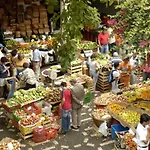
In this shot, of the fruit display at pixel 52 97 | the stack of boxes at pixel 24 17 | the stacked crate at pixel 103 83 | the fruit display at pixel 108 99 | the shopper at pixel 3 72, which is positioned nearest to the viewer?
the fruit display at pixel 108 99

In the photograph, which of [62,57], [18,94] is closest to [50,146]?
[18,94]

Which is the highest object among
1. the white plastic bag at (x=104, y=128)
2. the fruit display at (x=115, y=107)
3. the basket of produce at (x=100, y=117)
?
the fruit display at (x=115, y=107)

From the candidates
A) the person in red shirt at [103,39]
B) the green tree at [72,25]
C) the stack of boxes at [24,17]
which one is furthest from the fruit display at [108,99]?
the stack of boxes at [24,17]

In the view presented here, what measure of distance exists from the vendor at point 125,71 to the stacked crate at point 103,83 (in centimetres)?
51

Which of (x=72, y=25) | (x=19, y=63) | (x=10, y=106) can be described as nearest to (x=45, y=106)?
(x=10, y=106)

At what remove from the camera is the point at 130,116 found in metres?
8.84

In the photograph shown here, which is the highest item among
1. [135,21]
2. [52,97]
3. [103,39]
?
[135,21]

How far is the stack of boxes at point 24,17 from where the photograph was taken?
674 inches

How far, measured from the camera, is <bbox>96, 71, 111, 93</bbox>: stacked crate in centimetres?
1198

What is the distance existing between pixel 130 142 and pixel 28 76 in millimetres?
4070

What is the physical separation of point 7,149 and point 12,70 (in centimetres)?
454

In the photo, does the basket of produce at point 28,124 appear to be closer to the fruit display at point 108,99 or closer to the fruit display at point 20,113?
the fruit display at point 20,113

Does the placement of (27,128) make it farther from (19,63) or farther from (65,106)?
(19,63)

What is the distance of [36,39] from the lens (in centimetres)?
1667
